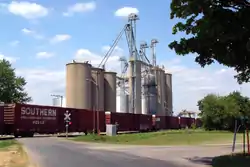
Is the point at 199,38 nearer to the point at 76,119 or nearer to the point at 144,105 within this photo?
the point at 76,119

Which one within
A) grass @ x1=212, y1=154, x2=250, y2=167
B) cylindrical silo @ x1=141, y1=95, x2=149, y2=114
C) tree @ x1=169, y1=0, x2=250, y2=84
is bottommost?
grass @ x1=212, y1=154, x2=250, y2=167

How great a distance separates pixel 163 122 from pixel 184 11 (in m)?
75.7

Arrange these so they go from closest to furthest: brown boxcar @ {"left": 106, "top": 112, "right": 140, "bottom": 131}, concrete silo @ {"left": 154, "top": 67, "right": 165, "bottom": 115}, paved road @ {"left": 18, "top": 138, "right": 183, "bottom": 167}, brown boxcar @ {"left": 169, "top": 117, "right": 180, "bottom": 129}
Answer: paved road @ {"left": 18, "top": 138, "right": 183, "bottom": 167}, brown boxcar @ {"left": 106, "top": 112, "right": 140, "bottom": 131}, brown boxcar @ {"left": 169, "top": 117, "right": 180, "bottom": 129}, concrete silo @ {"left": 154, "top": 67, "right": 165, "bottom": 115}

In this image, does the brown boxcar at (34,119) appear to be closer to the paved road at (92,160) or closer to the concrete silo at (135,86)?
the paved road at (92,160)

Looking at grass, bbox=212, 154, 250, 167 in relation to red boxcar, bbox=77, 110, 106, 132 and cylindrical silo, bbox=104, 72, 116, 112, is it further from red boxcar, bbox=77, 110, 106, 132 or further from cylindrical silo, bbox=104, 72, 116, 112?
cylindrical silo, bbox=104, 72, 116, 112

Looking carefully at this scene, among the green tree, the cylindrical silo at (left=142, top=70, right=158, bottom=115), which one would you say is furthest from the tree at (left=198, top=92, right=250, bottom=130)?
the cylindrical silo at (left=142, top=70, right=158, bottom=115)

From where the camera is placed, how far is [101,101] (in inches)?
4038

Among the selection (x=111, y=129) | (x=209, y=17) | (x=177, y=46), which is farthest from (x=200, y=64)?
(x=111, y=129)

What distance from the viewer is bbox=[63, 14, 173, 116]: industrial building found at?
95.0 metres

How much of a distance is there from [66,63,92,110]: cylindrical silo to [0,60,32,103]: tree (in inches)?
455

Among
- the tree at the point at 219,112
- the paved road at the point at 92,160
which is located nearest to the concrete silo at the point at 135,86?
the tree at the point at 219,112

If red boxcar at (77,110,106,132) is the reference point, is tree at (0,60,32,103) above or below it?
above

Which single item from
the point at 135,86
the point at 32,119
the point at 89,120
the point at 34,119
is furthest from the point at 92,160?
the point at 135,86

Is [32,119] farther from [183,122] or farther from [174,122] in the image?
[183,122]
